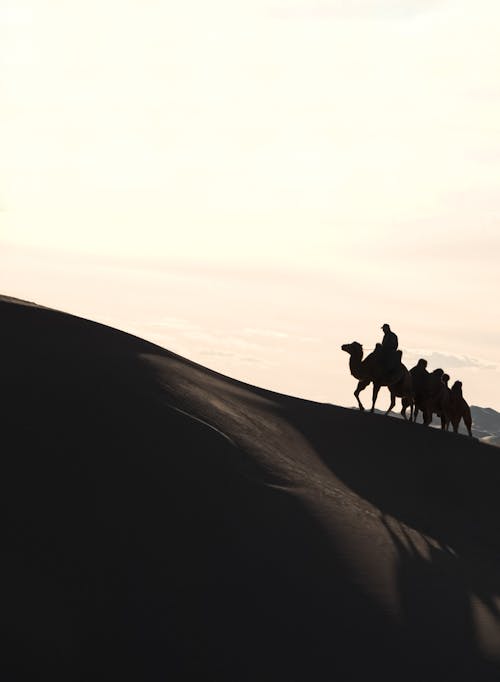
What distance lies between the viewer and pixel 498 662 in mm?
10727

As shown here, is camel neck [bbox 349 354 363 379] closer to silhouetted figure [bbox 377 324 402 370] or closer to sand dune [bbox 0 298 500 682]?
silhouetted figure [bbox 377 324 402 370]

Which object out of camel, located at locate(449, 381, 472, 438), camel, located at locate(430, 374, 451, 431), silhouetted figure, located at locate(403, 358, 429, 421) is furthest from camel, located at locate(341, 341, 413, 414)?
camel, located at locate(449, 381, 472, 438)

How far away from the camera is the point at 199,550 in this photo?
1158cm

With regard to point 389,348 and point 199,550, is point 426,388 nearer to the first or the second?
point 389,348

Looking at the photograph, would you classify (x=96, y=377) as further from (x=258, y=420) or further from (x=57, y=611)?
(x=57, y=611)

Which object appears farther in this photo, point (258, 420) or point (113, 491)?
point (258, 420)

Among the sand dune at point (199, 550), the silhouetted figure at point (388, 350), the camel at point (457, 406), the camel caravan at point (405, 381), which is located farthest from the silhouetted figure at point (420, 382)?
the sand dune at point (199, 550)

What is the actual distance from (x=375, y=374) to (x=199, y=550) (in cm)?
1252

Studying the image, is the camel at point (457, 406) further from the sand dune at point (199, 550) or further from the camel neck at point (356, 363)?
the sand dune at point (199, 550)

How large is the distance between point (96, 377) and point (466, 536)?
240 inches

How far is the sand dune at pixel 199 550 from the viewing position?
9.72 metres

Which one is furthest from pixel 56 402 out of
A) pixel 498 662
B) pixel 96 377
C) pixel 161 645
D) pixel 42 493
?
pixel 498 662

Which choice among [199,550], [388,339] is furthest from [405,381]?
[199,550]

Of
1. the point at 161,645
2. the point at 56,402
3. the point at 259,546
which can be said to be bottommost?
the point at 161,645
